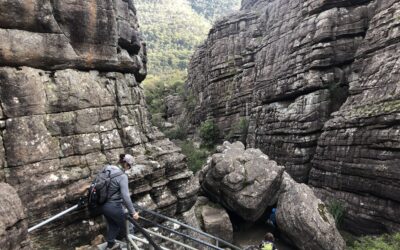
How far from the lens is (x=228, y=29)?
172 feet

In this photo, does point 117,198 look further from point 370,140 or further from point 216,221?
point 370,140

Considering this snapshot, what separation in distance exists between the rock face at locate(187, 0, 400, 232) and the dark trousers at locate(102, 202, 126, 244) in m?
18.5

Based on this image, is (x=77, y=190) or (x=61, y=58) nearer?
(x=77, y=190)

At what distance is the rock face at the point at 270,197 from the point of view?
58.5ft

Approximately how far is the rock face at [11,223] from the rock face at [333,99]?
66.9 ft

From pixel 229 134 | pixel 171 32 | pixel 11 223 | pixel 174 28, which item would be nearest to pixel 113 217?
pixel 11 223

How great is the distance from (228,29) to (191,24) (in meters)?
118

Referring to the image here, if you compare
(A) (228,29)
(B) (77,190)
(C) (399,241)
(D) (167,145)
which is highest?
(A) (228,29)

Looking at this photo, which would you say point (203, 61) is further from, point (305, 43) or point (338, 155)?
point (338, 155)

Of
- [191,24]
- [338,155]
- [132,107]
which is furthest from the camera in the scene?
[191,24]

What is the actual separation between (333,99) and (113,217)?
2707 centimetres

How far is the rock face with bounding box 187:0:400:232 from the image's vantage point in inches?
819

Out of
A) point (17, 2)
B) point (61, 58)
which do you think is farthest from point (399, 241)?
point (17, 2)

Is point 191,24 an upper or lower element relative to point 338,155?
upper
